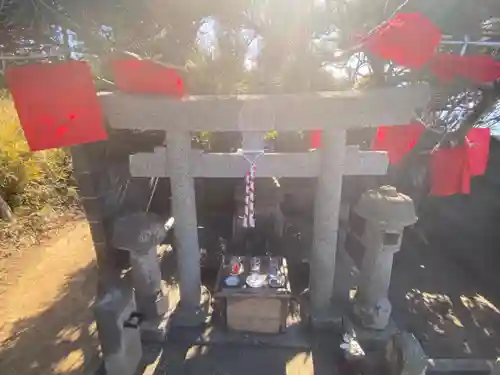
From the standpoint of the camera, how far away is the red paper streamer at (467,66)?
4086mm

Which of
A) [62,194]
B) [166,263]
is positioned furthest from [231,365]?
[62,194]

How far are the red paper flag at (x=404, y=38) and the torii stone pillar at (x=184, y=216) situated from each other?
6.16 feet

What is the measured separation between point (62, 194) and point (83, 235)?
1594 millimetres

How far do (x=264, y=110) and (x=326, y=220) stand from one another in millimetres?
1321

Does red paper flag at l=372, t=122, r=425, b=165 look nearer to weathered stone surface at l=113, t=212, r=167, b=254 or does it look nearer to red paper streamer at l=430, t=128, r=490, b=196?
red paper streamer at l=430, t=128, r=490, b=196

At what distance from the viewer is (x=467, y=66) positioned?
4098 mm

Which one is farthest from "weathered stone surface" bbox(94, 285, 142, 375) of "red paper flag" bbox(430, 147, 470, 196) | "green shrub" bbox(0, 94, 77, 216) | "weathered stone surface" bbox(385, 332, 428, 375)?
"green shrub" bbox(0, 94, 77, 216)

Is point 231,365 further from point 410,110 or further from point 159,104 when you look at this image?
point 410,110

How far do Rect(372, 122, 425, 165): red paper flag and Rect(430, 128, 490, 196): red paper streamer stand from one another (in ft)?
1.32

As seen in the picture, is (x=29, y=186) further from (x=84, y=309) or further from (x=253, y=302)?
(x=253, y=302)

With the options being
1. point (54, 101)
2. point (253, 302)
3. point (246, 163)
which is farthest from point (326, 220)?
point (54, 101)

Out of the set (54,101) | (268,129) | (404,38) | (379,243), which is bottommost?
(379,243)

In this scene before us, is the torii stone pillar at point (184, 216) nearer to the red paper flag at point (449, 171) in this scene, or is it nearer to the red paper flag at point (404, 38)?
the red paper flag at point (404, 38)

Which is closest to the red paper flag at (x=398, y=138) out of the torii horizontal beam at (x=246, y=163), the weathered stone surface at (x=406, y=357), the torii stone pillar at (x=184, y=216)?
the torii horizontal beam at (x=246, y=163)
